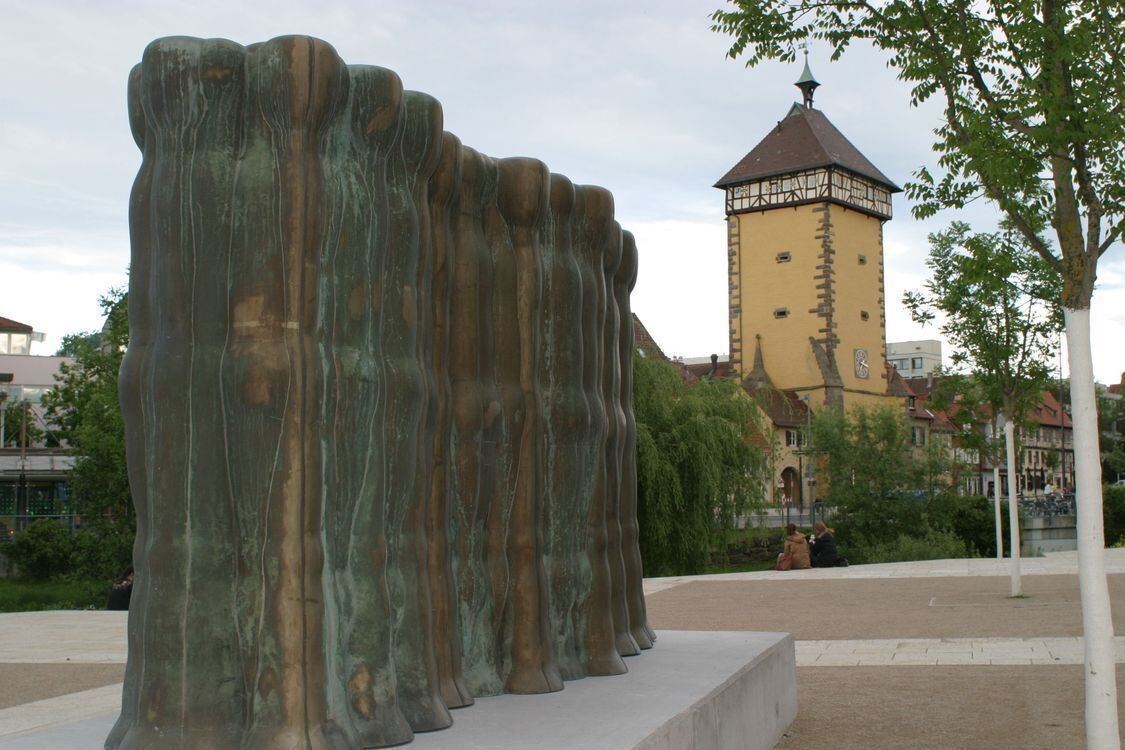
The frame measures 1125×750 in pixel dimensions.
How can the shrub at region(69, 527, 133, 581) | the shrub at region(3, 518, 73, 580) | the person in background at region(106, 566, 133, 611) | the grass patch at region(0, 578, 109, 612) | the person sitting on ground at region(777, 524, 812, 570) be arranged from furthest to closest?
the shrub at region(3, 518, 73, 580), the shrub at region(69, 527, 133, 581), the grass patch at region(0, 578, 109, 612), the person sitting on ground at region(777, 524, 812, 570), the person in background at region(106, 566, 133, 611)

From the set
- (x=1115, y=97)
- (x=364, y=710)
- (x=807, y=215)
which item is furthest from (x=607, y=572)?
(x=807, y=215)

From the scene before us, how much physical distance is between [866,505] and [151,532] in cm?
3345

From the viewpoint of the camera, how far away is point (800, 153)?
62.1 m

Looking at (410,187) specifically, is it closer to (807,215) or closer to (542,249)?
(542,249)

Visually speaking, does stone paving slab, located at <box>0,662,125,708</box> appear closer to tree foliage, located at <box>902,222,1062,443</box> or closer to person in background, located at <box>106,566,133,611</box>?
person in background, located at <box>106,566,133,611</box>

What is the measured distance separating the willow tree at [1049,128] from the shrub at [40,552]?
29693 mm

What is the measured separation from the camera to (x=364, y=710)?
502cm

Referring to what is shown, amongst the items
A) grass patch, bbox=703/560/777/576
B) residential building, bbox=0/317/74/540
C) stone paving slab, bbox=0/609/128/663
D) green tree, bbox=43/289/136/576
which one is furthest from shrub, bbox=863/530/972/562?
residential building, bbox=0/317/74/540

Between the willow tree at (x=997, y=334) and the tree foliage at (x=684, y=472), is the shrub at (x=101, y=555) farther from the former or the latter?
the willow tree at (x=997, y=334)

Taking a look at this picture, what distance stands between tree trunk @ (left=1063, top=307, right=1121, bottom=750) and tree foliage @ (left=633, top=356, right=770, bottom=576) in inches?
819

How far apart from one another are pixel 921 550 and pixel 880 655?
2024cm

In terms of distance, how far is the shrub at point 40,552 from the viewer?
1309 inches

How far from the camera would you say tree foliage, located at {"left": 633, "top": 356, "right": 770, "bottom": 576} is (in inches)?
1108

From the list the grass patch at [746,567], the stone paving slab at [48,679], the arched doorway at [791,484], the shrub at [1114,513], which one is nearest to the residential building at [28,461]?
the grass patch at [746,567]
